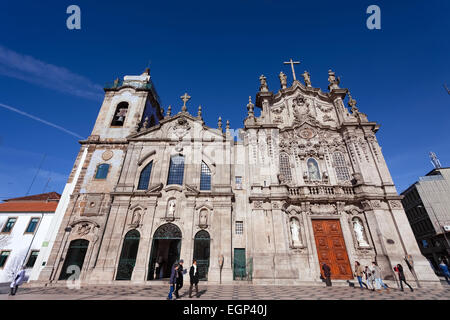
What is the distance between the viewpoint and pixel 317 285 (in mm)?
13930

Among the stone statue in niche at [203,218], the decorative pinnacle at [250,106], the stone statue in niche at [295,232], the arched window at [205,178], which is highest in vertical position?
the decorative pinnacle at [250,106]

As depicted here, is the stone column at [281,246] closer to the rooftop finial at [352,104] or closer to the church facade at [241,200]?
the church facade at [241,200]

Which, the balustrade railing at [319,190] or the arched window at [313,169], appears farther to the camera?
the arched window at [313,169]

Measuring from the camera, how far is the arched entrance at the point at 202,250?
15.5 meters

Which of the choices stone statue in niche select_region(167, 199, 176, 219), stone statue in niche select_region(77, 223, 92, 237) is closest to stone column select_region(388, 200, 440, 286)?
stone statue in niche select_region(167, 199, 176, 219)

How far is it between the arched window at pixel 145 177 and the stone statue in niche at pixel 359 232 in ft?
61.4

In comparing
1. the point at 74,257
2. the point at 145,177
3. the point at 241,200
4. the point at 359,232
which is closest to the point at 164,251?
the point at 74,257

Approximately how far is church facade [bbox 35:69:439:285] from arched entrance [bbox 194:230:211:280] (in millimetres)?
82

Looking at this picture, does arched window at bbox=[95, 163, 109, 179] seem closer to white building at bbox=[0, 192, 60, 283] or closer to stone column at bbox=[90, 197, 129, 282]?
stone column at bbox=[90, 197, 129, 282]

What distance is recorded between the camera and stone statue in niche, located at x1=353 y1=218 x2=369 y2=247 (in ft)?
52.3

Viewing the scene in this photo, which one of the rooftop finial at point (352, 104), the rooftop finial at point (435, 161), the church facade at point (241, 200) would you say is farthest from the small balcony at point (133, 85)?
the rooftop finial at point (435, 161)

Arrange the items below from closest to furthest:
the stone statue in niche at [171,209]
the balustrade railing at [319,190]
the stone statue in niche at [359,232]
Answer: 1. the stone statue in niche at [359,232]
2. the stone statue in niche at [171,209]
3. the balustrade railing at [319,190]
